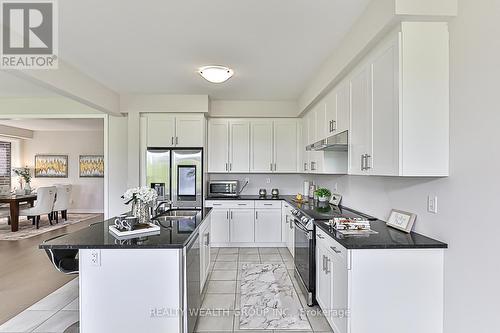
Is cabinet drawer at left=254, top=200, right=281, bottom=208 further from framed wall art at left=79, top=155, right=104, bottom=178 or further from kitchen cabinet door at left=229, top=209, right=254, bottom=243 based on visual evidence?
framed wall art at left=79, top=155, right=104, bottom=178

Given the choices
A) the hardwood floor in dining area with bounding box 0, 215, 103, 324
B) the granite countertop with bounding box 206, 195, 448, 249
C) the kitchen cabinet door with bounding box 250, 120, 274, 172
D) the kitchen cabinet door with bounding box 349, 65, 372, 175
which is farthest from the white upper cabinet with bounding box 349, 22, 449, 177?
the hardwood floor in dining area with bounding box 0, 215, 103, 324

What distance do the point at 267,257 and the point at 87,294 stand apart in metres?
3.00

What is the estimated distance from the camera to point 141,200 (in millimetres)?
2574

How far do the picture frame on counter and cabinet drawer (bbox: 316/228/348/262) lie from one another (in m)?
0.60

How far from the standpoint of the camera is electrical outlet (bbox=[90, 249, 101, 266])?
2006 mm

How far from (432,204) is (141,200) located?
239cm

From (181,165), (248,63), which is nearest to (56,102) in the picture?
(181,165)

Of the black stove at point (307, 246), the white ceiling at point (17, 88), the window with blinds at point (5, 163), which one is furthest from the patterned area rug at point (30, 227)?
the black stove at point (307, 246)

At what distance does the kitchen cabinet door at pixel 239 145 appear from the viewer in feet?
17.7

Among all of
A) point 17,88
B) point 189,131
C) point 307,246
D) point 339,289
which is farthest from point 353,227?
point 17,88

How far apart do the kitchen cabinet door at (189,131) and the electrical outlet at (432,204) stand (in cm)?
362

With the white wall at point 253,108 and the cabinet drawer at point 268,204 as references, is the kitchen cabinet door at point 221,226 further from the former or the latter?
the white wall at point 253,108

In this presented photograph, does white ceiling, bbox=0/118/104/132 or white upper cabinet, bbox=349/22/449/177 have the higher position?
white ceiling, bbox=0/118/104/132

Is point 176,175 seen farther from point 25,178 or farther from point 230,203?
point 25,178
